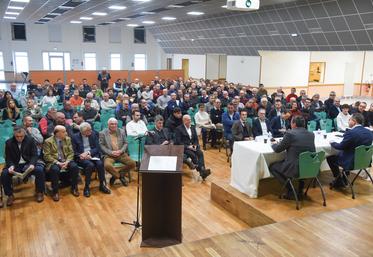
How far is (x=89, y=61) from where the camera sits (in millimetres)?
24344

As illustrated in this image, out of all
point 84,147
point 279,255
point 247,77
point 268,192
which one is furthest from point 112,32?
point 279,255

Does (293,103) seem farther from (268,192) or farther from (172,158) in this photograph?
(172,158)

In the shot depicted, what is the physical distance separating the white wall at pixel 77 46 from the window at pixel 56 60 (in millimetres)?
270

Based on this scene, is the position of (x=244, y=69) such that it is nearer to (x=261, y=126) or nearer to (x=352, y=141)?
(x=261, y=126)

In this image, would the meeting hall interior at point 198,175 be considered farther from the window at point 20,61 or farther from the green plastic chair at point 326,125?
the window at point 20,61

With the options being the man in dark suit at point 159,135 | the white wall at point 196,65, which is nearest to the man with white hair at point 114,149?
the man in dark suit at point 159,135

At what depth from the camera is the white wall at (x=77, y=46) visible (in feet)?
72.5

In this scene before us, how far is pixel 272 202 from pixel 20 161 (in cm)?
362

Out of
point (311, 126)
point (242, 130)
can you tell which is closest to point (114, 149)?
point (242, 130)

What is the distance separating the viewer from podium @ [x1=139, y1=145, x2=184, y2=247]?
3.80 m

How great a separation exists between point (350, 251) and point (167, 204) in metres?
1.89

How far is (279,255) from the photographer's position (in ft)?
11.3

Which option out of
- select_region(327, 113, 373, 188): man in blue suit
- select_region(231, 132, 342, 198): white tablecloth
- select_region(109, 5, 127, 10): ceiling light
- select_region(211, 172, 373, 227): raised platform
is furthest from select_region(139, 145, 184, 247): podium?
select_region(109, 5, 127, 10): ceiling light

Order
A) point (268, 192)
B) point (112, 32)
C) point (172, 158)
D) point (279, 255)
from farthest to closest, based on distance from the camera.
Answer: point (112, 32) < point (268, 192) < point (172, 158) < point (279, 255)
